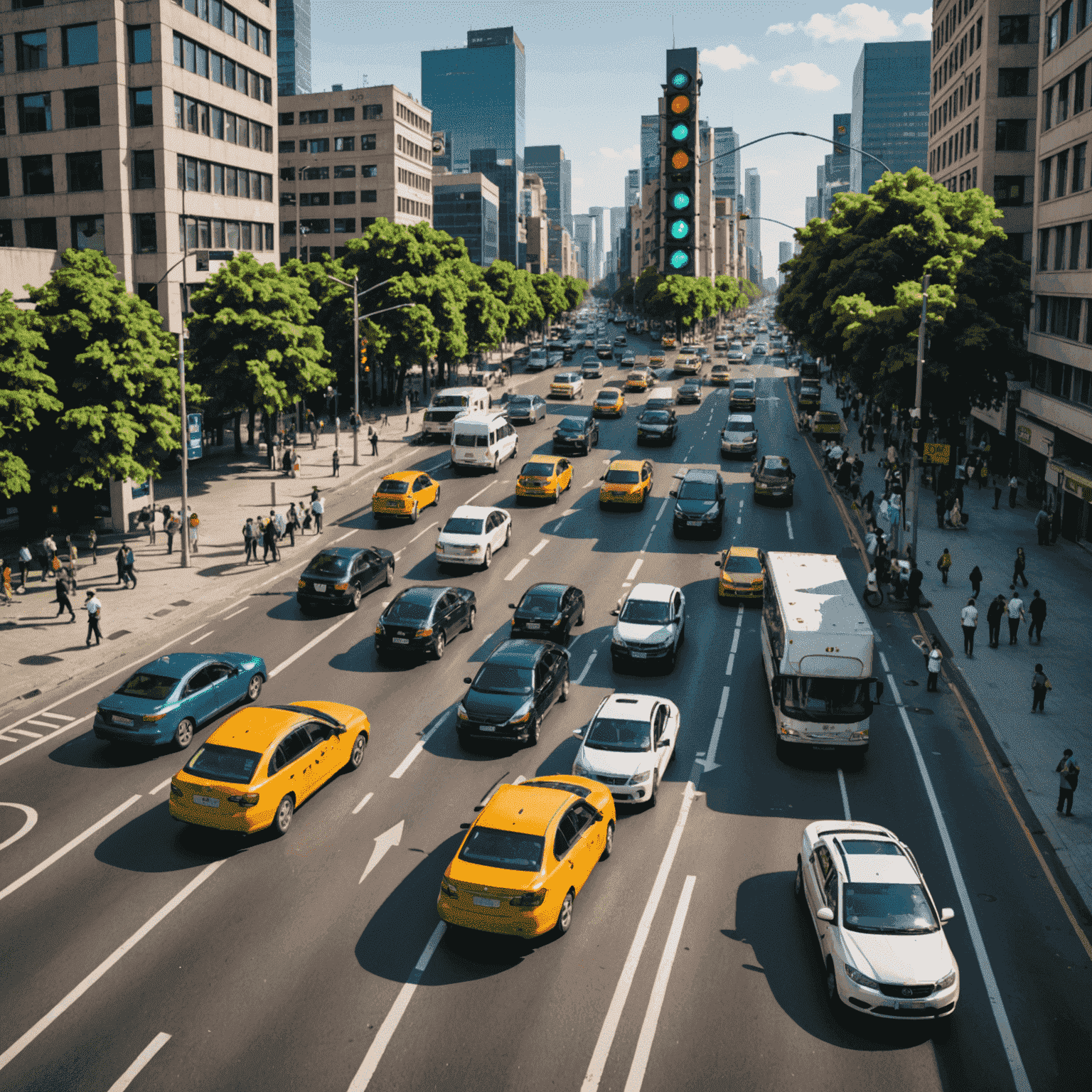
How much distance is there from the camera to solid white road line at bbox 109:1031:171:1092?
452 inches

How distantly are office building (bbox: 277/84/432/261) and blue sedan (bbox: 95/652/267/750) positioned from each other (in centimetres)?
9245

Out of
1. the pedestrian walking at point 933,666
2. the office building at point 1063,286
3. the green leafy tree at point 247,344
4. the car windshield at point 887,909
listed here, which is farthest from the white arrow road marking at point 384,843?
the green leafy tree at point 247,344

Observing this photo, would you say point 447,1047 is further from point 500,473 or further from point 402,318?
point 402,318

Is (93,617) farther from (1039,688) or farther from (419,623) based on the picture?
(1039,688)

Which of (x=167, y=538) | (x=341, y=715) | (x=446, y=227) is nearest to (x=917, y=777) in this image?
(x=341, y=715)

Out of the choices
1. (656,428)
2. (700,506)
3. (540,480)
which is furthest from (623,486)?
(656,428)

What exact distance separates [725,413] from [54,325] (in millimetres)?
45372

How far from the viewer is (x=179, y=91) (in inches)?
2135

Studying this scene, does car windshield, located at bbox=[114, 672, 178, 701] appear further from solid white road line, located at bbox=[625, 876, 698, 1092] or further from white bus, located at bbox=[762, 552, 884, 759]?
white bus, located at bbox=[762, 552, 884, 759]

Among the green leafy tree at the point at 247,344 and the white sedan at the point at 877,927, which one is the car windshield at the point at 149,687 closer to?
the white sedan at the point at 877,927

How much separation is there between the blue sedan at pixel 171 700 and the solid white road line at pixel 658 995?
36.7 feet

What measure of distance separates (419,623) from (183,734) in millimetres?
6682

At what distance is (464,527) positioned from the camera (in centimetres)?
3497

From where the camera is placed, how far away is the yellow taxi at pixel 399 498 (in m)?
40.4
